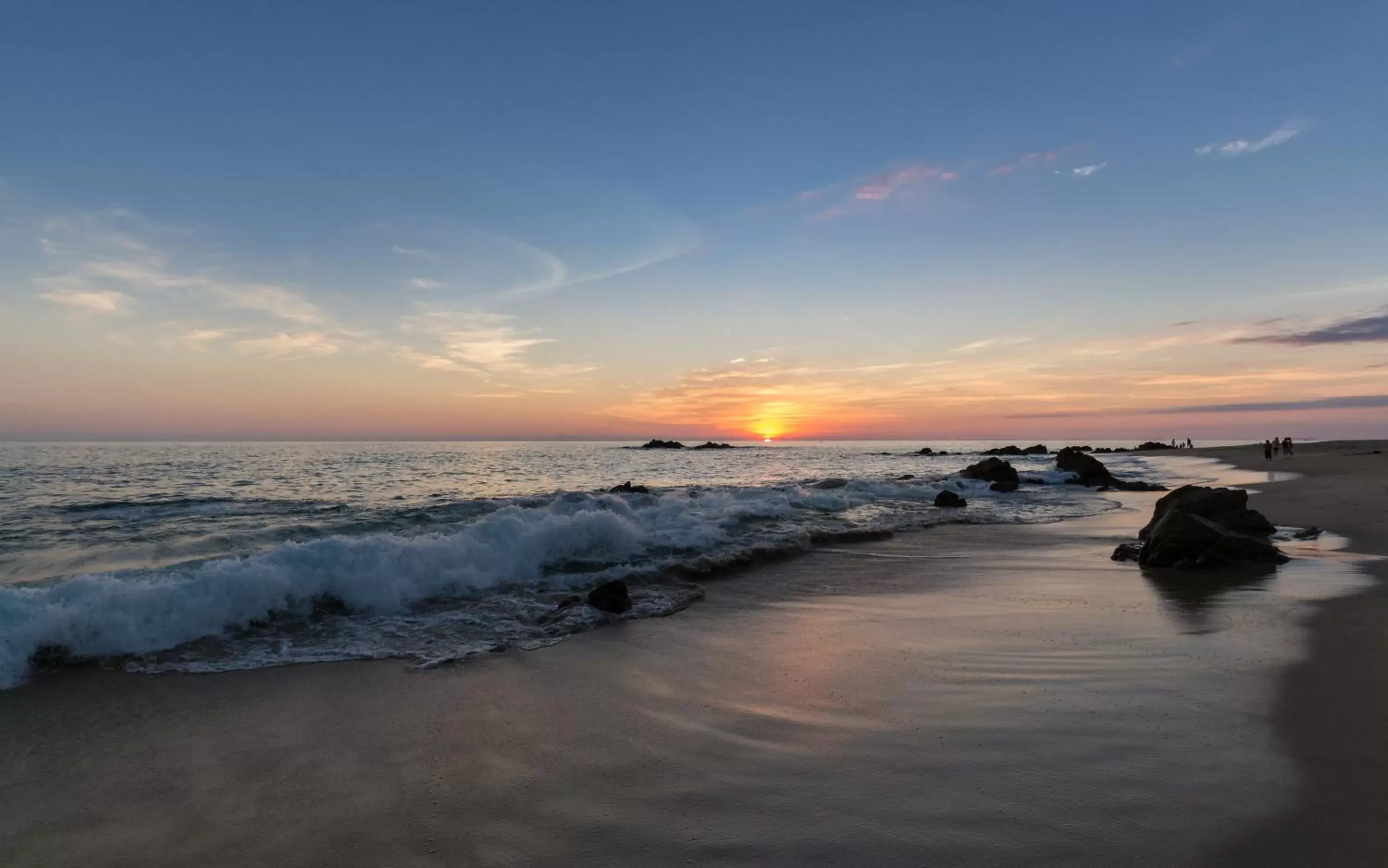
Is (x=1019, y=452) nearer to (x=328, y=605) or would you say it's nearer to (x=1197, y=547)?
(x=1197, y=547)

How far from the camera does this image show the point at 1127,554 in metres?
13.4

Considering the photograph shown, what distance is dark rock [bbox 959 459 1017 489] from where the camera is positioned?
35.8 meters

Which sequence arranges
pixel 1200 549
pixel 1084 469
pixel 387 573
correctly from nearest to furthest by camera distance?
pixel 387 573, pixel 1200 549, pixel 1084 469

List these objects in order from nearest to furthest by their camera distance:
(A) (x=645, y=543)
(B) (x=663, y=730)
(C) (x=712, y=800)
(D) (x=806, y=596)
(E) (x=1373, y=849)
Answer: (E) (x=1373, y=849), (C) (x=712, y=800), (B) (x=663, y=730), (D) (x=806, y=596), (A) (x=645, y=543)

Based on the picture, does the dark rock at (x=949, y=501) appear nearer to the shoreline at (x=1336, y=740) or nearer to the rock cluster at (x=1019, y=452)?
the shoreline at (x=1336, y=740)

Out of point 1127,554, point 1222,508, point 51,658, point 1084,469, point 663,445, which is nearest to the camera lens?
point 51,658

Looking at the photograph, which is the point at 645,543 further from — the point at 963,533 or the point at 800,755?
the point at 800,755

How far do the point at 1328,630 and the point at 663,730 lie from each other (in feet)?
25.1

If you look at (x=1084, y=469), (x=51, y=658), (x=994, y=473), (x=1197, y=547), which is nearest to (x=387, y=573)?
(x=51, y=658)

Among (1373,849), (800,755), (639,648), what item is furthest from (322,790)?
(1373,849)

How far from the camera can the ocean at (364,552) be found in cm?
811

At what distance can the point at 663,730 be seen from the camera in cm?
549

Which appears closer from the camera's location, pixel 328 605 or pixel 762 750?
pixel 762 750

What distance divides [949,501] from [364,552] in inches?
805
